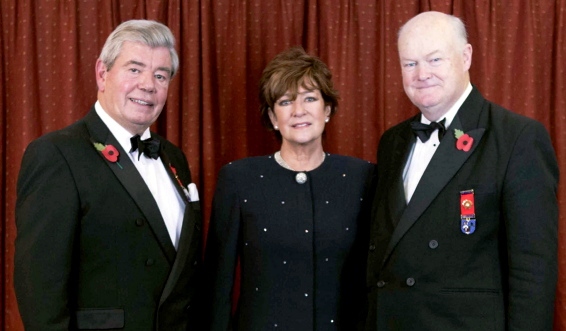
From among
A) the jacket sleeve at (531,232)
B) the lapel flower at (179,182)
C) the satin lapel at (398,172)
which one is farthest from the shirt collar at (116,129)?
the jacket sleeve at (531,232)

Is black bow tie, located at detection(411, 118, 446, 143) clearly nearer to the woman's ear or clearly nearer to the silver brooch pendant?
the silver brooch pendant

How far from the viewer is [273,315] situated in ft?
7.64

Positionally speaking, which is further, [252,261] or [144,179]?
[252,261]

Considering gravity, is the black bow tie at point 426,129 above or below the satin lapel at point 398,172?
above

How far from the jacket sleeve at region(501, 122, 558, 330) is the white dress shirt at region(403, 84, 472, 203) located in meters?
0.28

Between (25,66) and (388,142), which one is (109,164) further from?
(25,66)

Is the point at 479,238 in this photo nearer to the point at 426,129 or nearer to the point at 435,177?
the point at 435,177

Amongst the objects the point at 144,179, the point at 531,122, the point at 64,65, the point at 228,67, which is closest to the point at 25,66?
the point at 64,65

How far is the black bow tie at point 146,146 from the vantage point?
7.05ft

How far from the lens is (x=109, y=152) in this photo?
205cm

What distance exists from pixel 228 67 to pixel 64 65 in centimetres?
79

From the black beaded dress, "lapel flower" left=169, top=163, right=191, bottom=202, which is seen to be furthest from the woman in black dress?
"lapel flower" left=169, top=163, right=191, bottom=202

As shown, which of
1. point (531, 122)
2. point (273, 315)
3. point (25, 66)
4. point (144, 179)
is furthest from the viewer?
point (25, 66)

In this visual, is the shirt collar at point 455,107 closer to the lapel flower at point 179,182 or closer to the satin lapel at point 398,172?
the satin lapel at point 398,172
